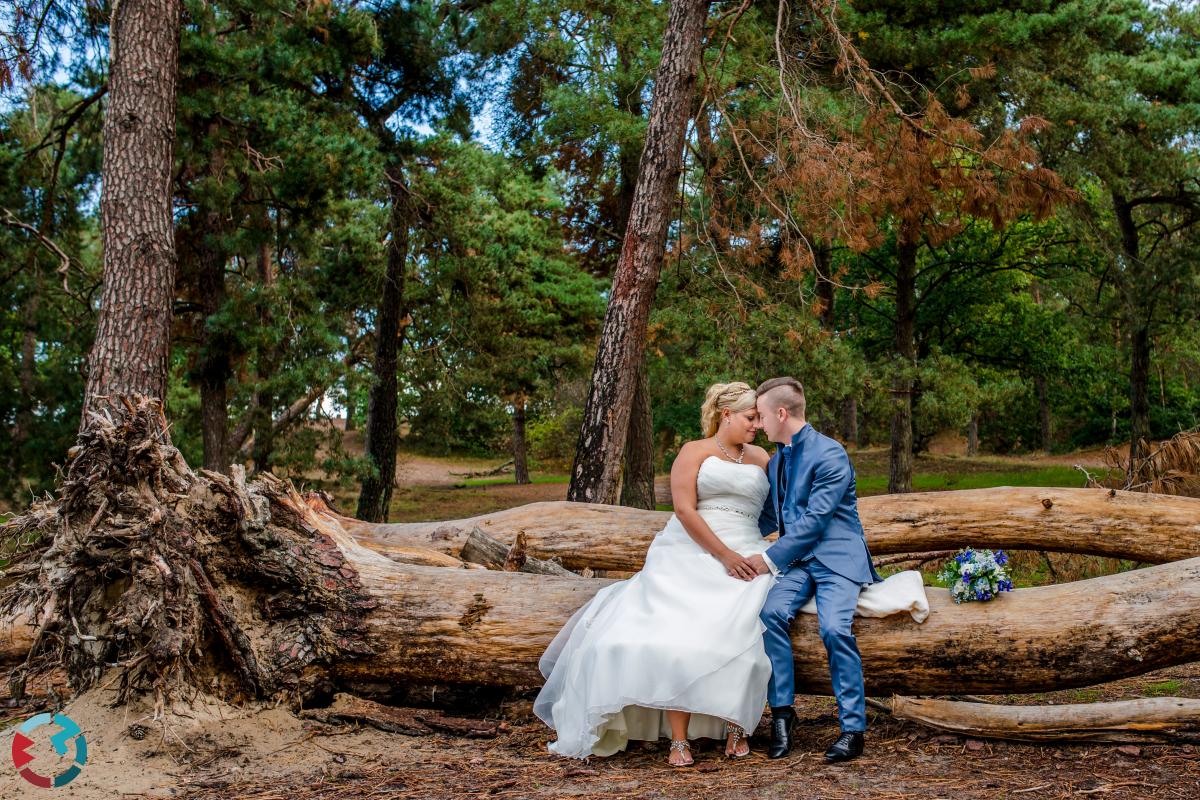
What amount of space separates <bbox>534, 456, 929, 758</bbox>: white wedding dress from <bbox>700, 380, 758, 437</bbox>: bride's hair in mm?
254

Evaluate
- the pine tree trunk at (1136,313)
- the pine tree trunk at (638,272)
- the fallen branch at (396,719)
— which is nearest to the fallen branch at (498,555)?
the fallen branch at (396,719)

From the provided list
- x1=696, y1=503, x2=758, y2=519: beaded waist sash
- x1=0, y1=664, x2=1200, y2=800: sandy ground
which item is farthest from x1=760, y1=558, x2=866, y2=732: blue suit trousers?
x1=696, y1=503, x2=758, y2=519: beaded waist sash

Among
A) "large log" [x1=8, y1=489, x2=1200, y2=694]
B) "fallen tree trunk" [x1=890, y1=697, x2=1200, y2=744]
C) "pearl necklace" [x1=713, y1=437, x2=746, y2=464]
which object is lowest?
"fallen tree trunk" [x1=890, y1=697, x2=1200, y2=744]

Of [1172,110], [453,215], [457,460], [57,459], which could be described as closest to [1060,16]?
[1172,110]

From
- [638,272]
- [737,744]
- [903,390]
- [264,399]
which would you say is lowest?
[737,744]

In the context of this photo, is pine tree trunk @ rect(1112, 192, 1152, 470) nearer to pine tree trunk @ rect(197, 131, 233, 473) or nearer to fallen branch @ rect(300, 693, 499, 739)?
pine tree trunk @ rect(197, 131, 233, 473)

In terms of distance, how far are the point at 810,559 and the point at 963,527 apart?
3.03 metres

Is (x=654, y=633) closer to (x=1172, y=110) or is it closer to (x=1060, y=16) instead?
(x=1060, y=16)

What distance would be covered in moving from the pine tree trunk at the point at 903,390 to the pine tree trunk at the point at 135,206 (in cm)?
1133

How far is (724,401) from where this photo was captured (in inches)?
217

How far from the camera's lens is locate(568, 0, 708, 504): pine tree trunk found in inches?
382

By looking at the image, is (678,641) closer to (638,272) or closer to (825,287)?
(638,272)

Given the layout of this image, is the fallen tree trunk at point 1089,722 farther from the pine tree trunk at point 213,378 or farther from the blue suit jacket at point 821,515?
the pine tree trunk at point 213,378

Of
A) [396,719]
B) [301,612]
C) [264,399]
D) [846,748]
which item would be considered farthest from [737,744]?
[264,399]
